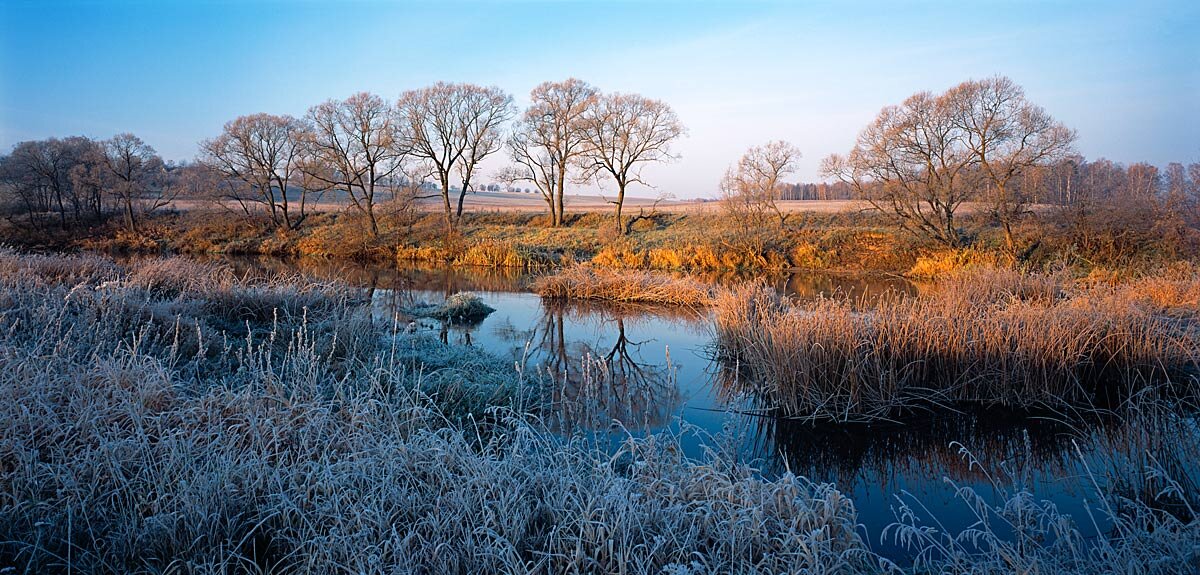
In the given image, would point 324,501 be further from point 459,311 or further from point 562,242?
point 562,242

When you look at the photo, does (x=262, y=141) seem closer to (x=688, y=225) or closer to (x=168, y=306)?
(x=688, y=225)

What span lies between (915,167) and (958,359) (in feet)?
56.4

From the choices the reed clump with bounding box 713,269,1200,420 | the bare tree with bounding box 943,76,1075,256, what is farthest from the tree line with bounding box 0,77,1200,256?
the reed clump with bounding box 713,269,1200,420

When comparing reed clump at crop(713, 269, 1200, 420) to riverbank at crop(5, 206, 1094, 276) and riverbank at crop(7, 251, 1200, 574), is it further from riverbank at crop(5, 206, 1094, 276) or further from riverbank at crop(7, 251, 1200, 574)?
riverbank at crop(5, 206, 1094, 276)

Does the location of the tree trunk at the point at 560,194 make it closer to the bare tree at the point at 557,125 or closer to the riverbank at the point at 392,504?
the bare tree at the point at 557,125

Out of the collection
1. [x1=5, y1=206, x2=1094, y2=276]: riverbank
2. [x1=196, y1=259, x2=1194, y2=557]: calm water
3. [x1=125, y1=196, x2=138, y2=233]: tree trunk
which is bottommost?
[x1=196, y1=259, x2=1194, y2=557]: calm water

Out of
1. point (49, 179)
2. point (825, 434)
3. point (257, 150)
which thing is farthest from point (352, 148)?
point (825, 434)

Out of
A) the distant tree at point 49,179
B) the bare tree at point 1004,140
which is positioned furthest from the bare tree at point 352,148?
the bare tree at point 1004,140

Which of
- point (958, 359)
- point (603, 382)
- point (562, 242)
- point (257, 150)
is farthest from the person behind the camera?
point (257, 150)

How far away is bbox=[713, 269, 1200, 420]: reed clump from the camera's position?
23.4 feet

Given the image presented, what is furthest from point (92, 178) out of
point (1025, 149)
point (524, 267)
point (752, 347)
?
point (1025, 149)

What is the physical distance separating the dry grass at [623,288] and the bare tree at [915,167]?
31.7 feet

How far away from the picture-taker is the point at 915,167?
74.0 feet

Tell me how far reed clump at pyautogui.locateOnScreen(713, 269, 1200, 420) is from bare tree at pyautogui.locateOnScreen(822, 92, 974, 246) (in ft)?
49.4
